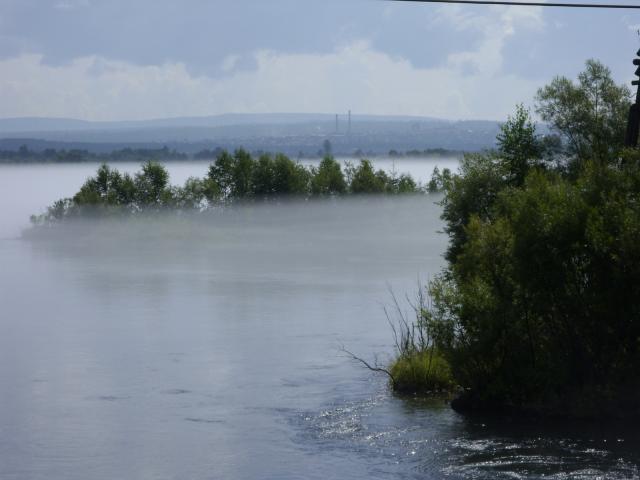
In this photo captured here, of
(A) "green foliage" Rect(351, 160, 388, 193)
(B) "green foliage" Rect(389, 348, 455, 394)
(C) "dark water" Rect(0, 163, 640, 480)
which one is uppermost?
→ (A) "green foliage" Rect(351, 160, 388, 193)

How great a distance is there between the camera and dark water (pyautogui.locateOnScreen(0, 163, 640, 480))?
71.9 feet

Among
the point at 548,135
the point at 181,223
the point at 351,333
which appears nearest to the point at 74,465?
the point at 351,333

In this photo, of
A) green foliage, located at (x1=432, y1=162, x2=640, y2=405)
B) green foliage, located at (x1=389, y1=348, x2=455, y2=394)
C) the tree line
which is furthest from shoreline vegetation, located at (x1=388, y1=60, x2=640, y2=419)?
the tree line

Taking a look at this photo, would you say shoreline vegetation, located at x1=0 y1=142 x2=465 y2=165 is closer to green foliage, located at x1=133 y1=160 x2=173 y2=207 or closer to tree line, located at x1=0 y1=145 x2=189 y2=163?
tree line, located at x1=0 y1=145 x2=189 y2=163

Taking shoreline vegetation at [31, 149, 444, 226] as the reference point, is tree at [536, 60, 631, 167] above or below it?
above

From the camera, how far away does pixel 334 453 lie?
22484 mm

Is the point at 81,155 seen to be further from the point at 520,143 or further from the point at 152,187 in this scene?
the point at 520,143

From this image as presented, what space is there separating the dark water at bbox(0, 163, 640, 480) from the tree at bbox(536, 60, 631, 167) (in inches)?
428

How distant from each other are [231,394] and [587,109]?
20568 millimetres

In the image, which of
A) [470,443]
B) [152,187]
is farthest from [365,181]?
[470,443]

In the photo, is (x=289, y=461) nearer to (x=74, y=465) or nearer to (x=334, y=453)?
(x=334, y=453)

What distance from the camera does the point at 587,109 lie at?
139 feet

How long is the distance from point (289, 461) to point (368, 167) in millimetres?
94267

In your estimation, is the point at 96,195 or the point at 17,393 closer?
the point at 17,393
